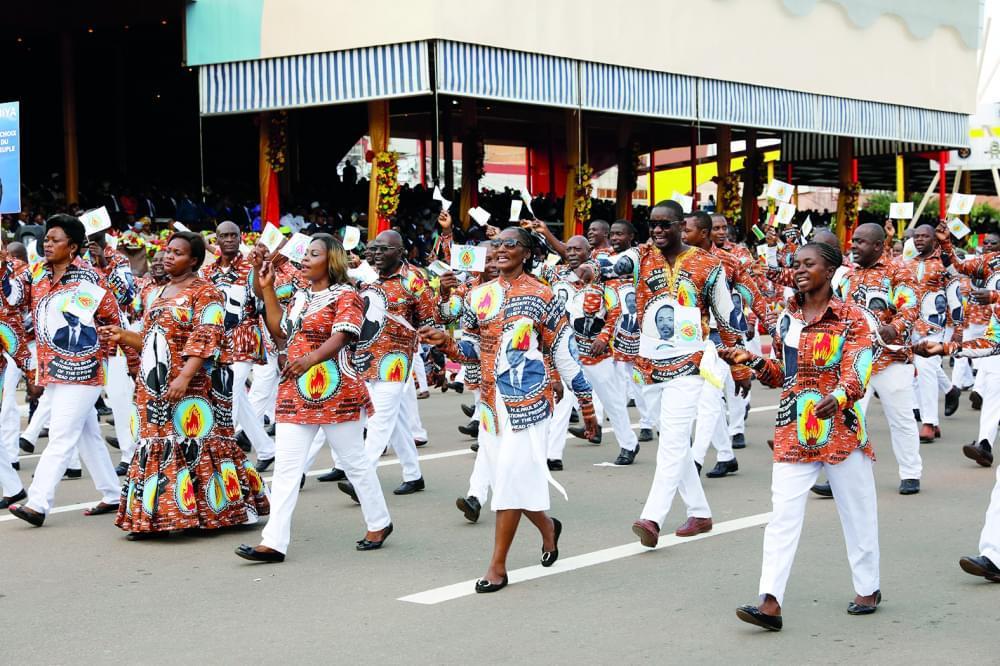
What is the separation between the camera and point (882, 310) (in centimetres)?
1075

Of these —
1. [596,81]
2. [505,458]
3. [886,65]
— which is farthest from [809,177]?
[505,458]

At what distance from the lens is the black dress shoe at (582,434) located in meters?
12.6

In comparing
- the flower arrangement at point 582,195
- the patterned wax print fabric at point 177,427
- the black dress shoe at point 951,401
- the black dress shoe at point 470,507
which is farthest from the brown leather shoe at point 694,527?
the flower arrangement at point 582,195

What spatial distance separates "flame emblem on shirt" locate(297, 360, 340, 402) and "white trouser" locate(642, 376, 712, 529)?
1.92 meters

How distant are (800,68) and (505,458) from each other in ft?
76.1

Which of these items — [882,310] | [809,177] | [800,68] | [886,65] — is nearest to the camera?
[882,310]

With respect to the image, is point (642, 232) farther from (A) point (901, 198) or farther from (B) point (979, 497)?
(B) point (979, 497)

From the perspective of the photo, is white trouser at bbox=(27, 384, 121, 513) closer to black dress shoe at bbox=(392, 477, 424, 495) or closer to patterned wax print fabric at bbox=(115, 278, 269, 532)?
patterned wax print fabric at bbox=(115, 278, 269, 532)

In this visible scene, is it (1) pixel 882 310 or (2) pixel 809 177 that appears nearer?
(1) pixel 882 310

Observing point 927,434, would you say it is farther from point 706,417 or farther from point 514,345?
point 514,345

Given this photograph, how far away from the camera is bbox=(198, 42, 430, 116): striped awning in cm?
2055

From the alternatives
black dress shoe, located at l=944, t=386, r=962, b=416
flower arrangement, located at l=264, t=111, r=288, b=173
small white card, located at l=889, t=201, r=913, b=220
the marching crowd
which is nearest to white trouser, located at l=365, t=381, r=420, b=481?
the marching crowd

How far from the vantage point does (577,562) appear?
7.67m

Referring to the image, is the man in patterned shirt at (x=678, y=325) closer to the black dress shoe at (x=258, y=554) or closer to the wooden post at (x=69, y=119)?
the black dress shoe at (x=258, y=554)
